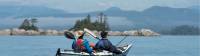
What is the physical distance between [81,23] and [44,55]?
10451 cm

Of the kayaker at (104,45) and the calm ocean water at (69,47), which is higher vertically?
the kayaker at (104,45)

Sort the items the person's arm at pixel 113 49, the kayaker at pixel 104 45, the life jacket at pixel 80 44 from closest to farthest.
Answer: the life jacket at pixel 80 44 → the kayaker at pixel 104 45 → the person's arm at pixel 113 49

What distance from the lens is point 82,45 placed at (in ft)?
119

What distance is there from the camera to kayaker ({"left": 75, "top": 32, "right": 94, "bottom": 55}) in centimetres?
3628

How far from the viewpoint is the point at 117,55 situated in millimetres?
37875

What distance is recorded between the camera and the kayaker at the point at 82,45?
119 feet

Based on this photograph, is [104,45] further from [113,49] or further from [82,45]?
[82,45]

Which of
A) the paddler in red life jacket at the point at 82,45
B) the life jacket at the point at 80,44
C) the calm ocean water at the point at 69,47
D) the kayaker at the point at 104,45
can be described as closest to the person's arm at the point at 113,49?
the kayaker at the point at 104,45

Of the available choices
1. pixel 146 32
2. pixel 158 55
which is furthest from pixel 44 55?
pixel 146 32

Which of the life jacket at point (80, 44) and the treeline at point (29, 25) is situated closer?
the life jacket at point (80, 44)

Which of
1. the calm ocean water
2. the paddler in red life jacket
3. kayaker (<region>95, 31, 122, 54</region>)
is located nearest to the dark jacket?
kayaker (<region>95, 31, 122, 54</region>)

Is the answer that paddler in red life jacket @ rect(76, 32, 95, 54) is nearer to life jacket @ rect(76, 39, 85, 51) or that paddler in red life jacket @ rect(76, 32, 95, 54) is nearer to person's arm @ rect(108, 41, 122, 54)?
life jacket @ rect(76, 39, 85, 51)

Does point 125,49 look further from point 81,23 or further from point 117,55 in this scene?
point 81,23

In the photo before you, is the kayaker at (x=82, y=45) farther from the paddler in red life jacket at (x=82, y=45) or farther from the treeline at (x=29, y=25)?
the treeline at (x=29, y=25)
